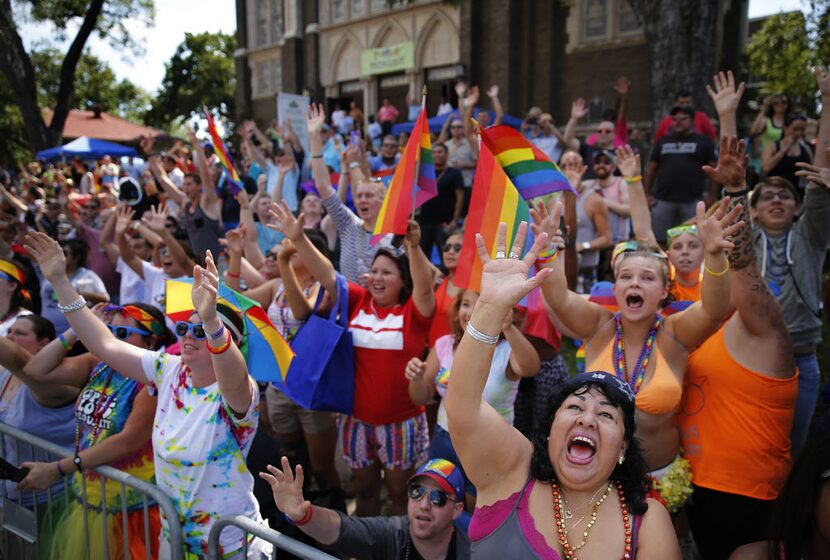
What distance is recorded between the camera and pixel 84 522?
2.93m

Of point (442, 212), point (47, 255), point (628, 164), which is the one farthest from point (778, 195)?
point (442, 212)

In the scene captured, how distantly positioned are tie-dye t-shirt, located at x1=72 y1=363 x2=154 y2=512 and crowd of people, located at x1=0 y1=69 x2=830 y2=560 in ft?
0.05

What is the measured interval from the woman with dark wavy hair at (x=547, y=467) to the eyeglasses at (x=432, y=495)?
780 mm

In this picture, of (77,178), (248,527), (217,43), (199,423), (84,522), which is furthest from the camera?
(217,43)

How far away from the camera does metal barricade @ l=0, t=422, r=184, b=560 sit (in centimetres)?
253

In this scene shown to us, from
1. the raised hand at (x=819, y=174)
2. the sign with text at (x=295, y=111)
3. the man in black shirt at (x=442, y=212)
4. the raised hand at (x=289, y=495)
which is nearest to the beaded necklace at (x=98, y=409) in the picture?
the raised hand at (x=289, y=495)

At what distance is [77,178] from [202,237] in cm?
1241

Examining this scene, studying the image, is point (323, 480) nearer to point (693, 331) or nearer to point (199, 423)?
point (199, 423)

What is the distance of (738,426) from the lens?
8.83ft

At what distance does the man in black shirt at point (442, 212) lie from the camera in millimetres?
7441

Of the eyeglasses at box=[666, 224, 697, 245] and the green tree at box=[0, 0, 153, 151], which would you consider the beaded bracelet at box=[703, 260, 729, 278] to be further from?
the green tree at box=[0, 0, 153, 151]

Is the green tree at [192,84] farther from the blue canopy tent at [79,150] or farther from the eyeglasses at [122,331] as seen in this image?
the eyeglasses at [122,331]

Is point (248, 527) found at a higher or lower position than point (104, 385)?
lower

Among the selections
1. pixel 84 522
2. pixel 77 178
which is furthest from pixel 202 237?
pixel 77 178
